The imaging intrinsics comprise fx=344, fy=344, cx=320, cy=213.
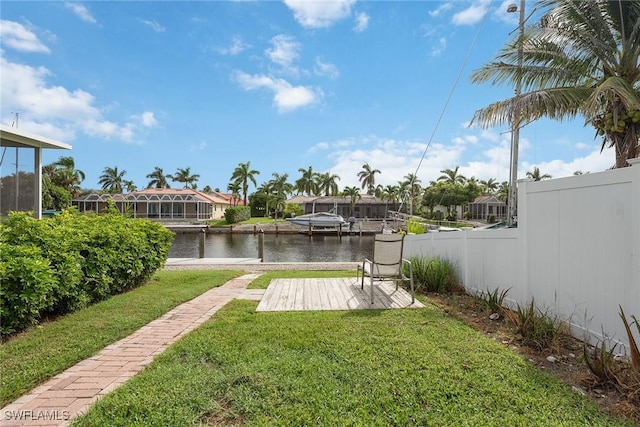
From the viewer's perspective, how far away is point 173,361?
3066 mm

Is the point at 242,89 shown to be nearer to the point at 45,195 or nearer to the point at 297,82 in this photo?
the point at 297,82

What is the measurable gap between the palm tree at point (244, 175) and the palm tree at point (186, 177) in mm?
17935

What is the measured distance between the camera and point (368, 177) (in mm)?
67250

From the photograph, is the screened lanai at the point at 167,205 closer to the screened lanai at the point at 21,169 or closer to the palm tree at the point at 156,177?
the palm tree at the point at 156,177

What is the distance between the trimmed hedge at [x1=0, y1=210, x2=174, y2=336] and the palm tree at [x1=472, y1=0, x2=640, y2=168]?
679 cm

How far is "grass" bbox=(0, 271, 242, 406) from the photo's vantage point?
2.84 m

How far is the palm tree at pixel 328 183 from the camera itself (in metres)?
65.7

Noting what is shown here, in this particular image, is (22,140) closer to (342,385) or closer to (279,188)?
(342,385)

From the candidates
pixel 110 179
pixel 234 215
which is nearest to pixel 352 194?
pixel 234 215

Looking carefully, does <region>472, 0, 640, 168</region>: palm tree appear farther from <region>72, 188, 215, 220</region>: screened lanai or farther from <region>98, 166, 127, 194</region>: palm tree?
<region>98, 166, 127, 194</region>: palm tree

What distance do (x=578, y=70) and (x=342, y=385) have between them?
22.2 ft

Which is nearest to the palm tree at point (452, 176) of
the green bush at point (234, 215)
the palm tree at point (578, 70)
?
the green bush at point (234, 215)

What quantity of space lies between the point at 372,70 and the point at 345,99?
11.7 feet

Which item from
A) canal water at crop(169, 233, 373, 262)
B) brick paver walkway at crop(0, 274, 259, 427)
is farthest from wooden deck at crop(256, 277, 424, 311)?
canal water at crop(169, 233, 373, 262)
